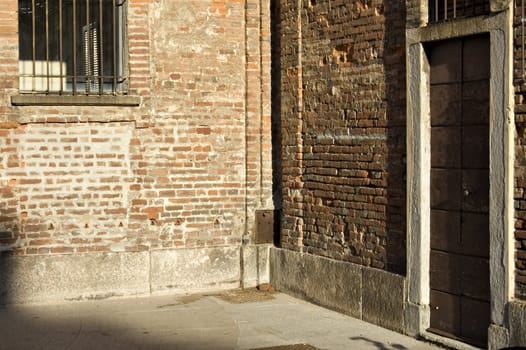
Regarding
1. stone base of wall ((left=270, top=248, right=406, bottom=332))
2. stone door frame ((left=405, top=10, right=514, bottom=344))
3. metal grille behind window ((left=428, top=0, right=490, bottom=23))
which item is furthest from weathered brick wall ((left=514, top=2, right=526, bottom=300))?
stone base of wall ((left=270, top=248, right=406, bottom=332))

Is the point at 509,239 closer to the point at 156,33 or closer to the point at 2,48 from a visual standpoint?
the point at 156,33

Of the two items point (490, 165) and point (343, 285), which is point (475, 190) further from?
point (343, 285)

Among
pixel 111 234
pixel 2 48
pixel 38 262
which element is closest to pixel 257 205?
pixel 111 234

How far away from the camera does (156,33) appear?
36.1 feet

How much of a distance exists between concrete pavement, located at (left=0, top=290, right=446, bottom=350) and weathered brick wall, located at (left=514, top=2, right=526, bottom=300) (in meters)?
1.35

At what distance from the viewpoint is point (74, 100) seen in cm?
1060

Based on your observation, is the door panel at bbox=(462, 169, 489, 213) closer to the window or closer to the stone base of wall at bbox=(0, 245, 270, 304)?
the stone base of wall at bbox=(0, 245, 270, 304)

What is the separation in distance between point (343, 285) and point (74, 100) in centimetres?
381

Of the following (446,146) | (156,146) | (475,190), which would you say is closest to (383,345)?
(475,190)

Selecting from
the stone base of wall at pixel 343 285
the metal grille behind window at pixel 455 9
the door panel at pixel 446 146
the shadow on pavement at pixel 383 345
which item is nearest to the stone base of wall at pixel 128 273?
the stone base of wall at pixel 343 285

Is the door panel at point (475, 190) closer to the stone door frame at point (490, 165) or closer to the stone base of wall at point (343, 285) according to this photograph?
the stone door frame at point (490, 165)

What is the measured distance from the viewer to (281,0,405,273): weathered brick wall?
8.98 m

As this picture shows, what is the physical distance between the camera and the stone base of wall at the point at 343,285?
8898mm

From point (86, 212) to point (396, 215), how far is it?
3.85 meters
